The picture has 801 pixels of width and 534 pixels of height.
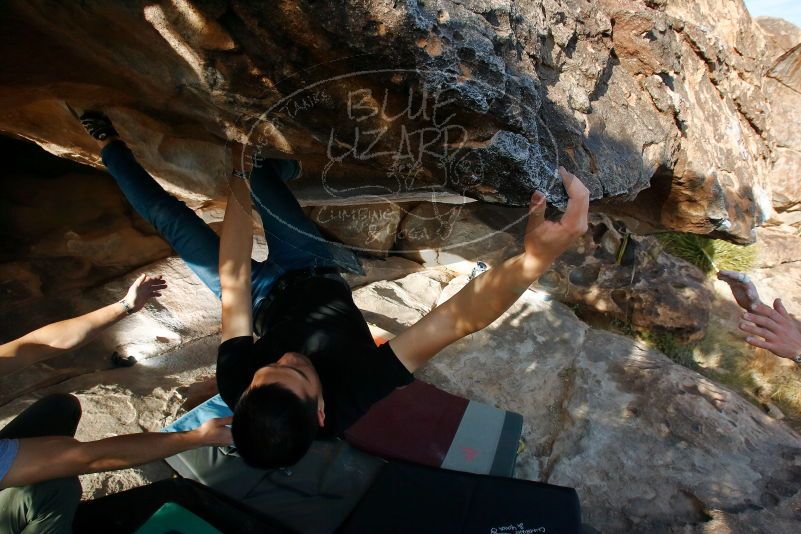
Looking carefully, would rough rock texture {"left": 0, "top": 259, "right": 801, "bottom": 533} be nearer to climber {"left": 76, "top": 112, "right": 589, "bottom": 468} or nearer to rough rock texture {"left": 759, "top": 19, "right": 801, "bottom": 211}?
climber {"left": 76, "top": 112, "right": 589, "bottom": 468}

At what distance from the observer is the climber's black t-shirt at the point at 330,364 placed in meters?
1.69

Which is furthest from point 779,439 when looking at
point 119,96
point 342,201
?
point 119,96

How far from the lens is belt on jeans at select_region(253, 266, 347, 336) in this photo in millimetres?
2107

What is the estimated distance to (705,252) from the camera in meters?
6.20

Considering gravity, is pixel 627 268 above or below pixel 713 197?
below

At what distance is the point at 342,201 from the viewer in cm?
330

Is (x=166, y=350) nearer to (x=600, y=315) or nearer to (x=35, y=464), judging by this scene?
(x=35, y=464)

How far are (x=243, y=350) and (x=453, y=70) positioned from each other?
3.93ft

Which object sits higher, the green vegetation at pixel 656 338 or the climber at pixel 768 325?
the climber at pixel 768 325

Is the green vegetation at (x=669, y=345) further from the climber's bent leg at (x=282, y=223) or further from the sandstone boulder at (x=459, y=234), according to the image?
the climber's bent leg at (x=282, y=223)

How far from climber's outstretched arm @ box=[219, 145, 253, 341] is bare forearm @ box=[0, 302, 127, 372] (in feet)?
3.83

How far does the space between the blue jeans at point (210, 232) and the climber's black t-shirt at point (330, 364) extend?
472 mm

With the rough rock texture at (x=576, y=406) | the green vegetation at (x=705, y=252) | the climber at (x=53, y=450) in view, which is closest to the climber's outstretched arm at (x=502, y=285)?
the climber at (x=53, y=450)

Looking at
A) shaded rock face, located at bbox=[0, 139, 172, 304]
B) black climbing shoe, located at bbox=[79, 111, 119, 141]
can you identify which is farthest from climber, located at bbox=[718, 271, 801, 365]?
shaded rock face, located at bbox=[0, 139, 172, 304]
